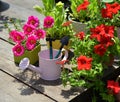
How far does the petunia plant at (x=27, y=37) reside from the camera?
69.3 inches

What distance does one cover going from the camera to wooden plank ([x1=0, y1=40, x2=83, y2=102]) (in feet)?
5.33

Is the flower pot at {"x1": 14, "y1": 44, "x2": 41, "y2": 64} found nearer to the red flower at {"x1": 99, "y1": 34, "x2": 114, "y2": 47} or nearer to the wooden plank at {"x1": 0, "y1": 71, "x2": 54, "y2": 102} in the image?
the wooden plank at {"x1": 0, "y1": 71, "x2": 54, "y2": 102}

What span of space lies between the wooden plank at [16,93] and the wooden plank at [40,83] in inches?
1.5

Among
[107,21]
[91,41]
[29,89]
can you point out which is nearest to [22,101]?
[29,89]

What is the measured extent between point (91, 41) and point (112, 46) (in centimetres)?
12

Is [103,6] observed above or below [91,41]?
above

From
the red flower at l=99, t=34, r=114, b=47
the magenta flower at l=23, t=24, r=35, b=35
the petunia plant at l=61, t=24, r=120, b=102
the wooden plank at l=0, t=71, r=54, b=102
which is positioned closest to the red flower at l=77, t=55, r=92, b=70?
the petunia plant at l=61, t=24, r=120, b=102

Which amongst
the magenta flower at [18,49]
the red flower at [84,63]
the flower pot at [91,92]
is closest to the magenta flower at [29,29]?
the magenta flower at [18,49]

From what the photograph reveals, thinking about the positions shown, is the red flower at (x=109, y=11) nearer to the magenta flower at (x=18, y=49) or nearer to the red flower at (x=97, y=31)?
the red flower at (x=97, y=31)

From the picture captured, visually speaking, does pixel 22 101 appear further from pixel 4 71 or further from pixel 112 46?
pixel 112 46

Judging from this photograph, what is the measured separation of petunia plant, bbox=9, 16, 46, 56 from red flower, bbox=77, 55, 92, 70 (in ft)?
0.96

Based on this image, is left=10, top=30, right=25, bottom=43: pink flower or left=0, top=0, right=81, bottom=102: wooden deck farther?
left=10, top=30, right=25, bottom=43: pink flower

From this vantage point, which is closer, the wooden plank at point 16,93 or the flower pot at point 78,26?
the wooden plank at point 16,93

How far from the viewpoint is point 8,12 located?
8.84 ft
